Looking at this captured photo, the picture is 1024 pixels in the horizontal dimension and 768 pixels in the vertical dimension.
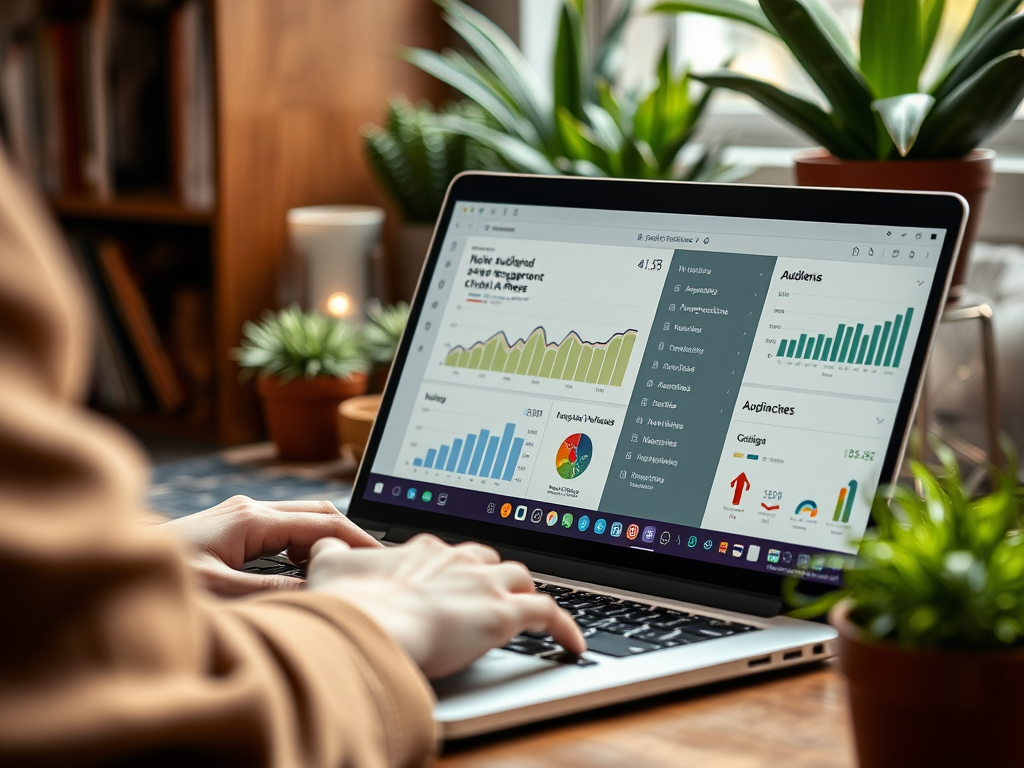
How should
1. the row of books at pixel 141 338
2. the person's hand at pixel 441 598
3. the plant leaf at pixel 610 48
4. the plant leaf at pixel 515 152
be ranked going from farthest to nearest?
1. the row of books at pixel 141 338
2. the plant leaf at pixel 610 48
3. the plant leaf at pixel 515 152
4. the person's hand at pixel 441 598

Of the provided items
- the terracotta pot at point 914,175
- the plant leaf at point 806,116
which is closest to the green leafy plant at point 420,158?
the plant leaf at point 806,116

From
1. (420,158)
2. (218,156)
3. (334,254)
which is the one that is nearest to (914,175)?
(420,158)

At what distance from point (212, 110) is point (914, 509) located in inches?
68.1

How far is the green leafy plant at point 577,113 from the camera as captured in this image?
1.68m

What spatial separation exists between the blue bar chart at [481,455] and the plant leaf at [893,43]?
576mm

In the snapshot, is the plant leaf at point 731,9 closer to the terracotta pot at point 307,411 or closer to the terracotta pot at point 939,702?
the terracotta pot at point 307,411

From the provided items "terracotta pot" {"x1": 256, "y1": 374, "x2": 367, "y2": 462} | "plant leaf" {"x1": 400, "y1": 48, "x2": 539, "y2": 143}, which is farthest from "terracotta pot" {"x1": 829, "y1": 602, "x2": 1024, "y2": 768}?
"plant leaf" {"x1": 400, "y1": 48, "x2": 539, "y2": 143}

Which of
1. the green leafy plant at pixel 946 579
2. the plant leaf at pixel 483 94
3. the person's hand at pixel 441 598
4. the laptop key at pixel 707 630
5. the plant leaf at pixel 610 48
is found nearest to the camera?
the green leafy plant at pixel 946 579

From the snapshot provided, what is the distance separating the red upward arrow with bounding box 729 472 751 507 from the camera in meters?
0.82

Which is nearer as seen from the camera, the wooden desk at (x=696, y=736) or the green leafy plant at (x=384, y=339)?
the wooden desk at (x=696, y=736)

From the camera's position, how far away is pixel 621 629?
29.0 inches

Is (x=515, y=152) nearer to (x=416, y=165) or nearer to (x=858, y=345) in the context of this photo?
(x=416, y=165)

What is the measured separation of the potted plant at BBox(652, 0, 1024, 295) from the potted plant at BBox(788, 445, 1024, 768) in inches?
25.9

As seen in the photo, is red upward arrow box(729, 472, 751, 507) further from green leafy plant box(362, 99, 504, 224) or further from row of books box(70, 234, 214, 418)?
row of books box(70, 234, 214, 418)
